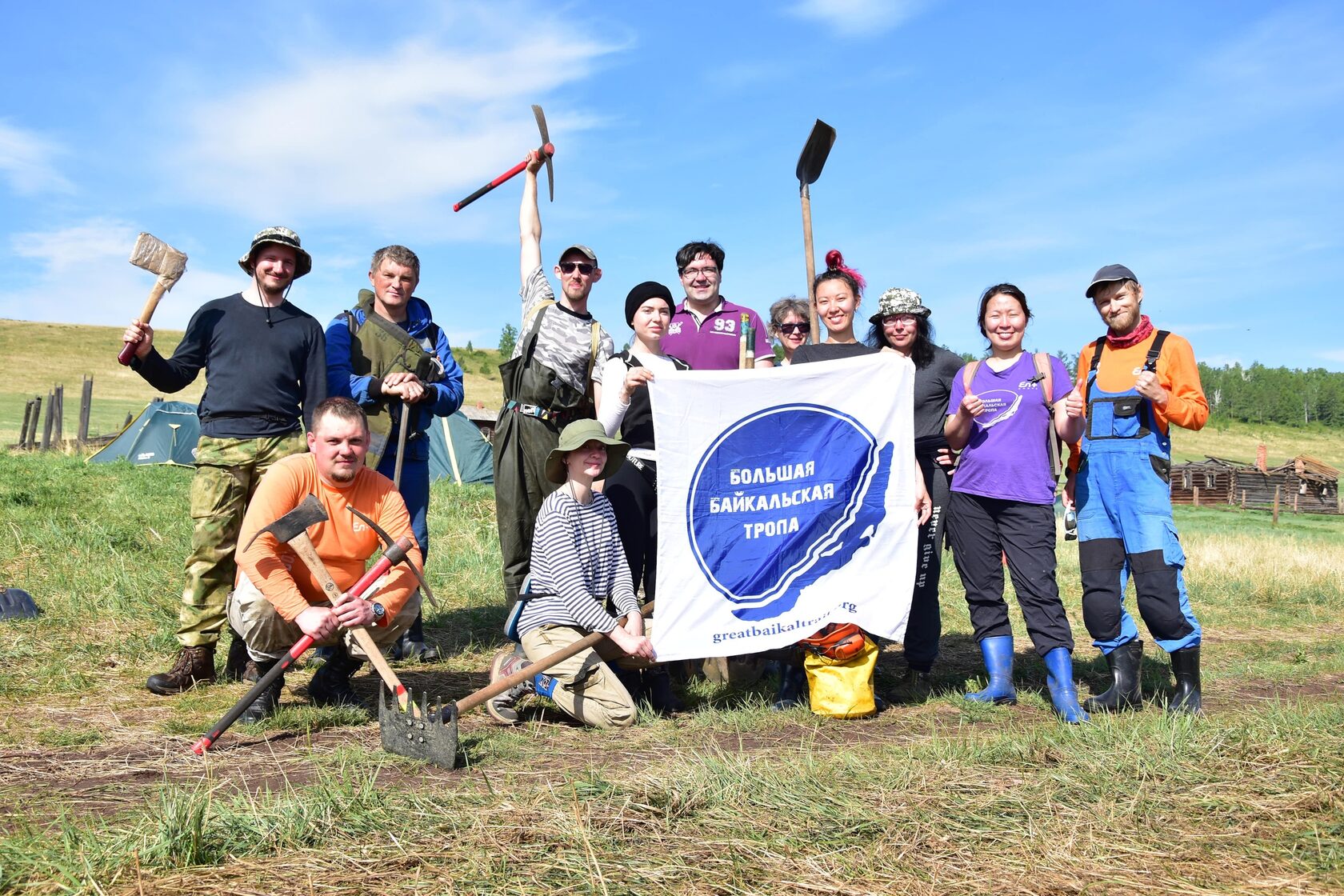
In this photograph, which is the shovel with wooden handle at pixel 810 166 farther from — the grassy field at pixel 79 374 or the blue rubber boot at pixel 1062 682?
the grassy field at pixel 79 374

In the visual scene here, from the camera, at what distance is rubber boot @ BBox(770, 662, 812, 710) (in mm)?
5035

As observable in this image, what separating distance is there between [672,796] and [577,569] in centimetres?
181

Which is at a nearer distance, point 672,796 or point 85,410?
point 672,796

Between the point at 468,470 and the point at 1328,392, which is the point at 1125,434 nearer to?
the point at 468,470

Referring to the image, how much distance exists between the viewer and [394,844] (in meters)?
2.75

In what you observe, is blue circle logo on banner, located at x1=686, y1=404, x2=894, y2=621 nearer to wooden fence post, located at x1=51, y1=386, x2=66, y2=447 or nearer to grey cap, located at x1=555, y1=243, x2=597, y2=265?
grey cap, located at x1=555, y1=243, x2=597, y2=265

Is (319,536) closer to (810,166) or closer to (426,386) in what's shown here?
(426,386)

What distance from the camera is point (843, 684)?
482cm

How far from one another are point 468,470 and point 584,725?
14.7 m

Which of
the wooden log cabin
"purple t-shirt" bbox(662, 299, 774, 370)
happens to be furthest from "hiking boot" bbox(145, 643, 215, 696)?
the wooden log cabin

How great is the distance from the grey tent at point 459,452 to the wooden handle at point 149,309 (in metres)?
13.1

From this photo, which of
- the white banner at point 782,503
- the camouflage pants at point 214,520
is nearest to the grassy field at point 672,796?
the camouflage pants at point 214,520

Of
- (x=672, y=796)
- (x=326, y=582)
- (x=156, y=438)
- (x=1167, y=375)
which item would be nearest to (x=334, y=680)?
(x=326, y=582)

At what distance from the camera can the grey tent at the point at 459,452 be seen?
61.1 feet
